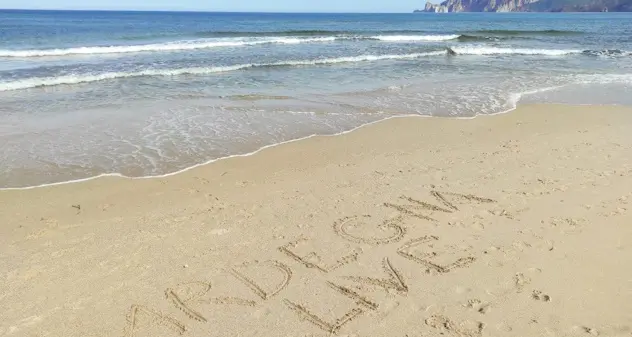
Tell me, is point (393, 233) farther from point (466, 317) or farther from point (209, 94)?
point (209, 94)

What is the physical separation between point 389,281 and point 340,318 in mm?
666

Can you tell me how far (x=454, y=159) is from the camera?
7156 millimetres

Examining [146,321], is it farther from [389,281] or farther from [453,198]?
[453,198]

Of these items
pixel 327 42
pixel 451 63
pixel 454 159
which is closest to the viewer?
pixel 454 159

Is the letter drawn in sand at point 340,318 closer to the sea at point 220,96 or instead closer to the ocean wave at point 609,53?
the sea at point 220,96

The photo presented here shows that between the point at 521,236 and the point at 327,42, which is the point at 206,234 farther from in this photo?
the point at 327,42

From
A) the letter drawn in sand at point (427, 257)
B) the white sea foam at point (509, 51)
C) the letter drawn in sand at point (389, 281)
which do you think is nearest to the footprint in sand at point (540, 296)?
the letter drawn in sand at point (427, 257)

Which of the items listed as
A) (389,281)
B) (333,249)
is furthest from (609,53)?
(389,281)

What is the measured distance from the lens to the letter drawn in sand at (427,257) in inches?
168

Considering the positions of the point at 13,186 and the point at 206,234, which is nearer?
the point at 206,234

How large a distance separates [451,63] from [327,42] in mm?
12176

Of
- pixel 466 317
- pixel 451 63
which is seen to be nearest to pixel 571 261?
pixel 466 317

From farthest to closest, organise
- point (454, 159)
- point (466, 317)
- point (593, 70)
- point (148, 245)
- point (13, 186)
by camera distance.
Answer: point (593, 70) < point (454, 159) < point (13, 186) < point (148, 245) < point (466, 317)

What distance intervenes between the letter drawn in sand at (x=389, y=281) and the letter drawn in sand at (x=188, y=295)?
4.15 feet
